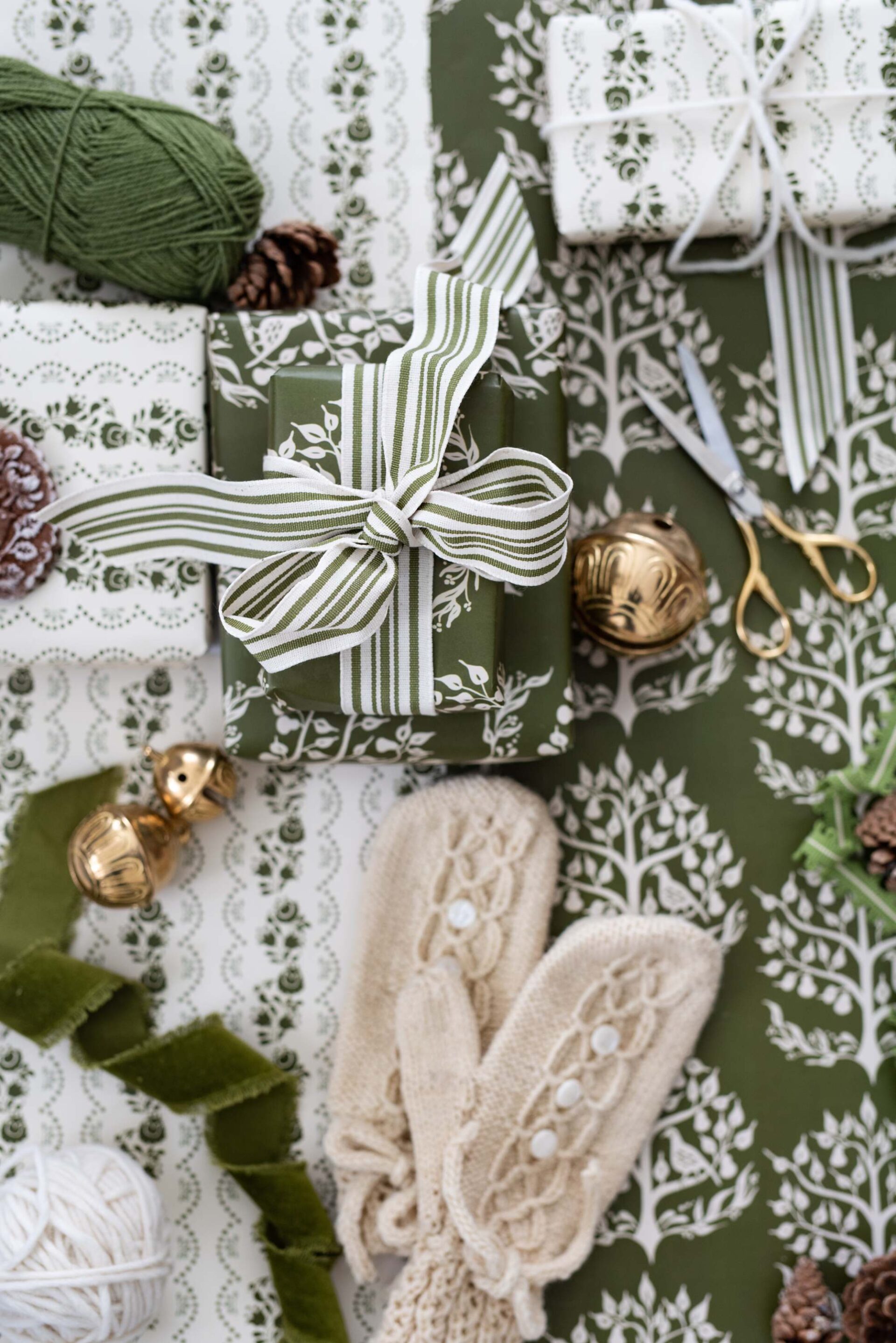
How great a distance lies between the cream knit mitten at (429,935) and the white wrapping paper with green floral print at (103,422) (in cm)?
28

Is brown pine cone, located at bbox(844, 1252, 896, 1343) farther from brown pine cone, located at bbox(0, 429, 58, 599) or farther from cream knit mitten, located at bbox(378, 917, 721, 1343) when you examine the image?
brown pine cone, located at bbox(0, 429, 58, 599)

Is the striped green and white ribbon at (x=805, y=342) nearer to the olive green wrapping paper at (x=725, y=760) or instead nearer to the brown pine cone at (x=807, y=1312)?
the olive green wrapping paper at (x=725, y=760)

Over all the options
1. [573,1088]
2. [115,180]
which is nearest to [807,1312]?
[573,1088]

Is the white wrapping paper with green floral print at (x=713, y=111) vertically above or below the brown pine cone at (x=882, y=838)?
above

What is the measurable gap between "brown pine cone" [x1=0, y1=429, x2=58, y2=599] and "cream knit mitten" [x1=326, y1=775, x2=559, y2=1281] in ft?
1.17

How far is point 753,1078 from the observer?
937mm

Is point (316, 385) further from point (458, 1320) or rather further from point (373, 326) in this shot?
point (458, 1320)

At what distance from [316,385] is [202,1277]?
2.46 feet

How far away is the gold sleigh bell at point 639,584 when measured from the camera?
86cm

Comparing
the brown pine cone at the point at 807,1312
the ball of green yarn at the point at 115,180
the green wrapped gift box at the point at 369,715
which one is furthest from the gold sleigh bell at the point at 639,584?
the brown pine cone at the point at 807,1312

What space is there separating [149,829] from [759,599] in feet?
1.82

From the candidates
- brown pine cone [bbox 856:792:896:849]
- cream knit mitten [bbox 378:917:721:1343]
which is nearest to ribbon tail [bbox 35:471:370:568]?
cream knit mitten [bbox 378:917:721:1343]

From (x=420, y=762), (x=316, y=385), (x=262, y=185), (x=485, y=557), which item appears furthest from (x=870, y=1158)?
(x=262, y=185)

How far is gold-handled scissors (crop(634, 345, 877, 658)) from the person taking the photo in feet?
3.06
